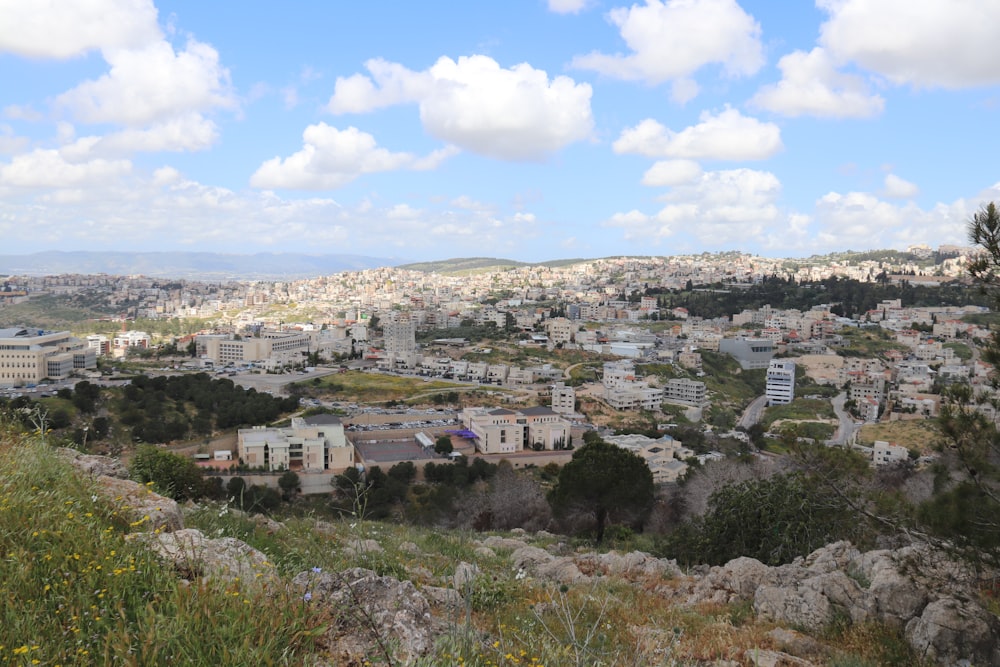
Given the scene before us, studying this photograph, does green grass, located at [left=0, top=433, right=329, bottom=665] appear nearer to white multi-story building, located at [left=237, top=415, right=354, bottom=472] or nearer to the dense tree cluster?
white multi-story building, located at [left=237, top=415, right=354, bottom=472]

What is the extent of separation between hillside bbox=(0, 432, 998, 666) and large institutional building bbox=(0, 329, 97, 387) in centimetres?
3472

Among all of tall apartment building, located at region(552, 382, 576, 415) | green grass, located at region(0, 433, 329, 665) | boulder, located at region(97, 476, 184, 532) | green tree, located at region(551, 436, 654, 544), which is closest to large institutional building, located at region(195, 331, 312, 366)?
tall apartment building, located at region(552, 382, 576, 415)

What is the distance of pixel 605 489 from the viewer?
1155 centimetres

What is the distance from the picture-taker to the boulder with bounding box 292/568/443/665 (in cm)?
219

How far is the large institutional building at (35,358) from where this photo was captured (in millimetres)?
32812

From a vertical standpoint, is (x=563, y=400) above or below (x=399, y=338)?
below

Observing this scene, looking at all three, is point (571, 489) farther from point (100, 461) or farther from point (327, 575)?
point (327, 575)

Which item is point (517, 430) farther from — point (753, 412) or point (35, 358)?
point (35, 358)

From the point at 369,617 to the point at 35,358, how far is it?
39093 millimetres

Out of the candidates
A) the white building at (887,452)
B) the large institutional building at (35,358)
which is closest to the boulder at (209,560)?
the white building at (887,452)

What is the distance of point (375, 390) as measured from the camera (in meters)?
35.5

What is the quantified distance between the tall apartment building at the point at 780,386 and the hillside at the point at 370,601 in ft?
113

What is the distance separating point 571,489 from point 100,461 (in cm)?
822

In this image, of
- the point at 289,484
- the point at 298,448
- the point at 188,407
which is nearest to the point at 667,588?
the point at 289,484
